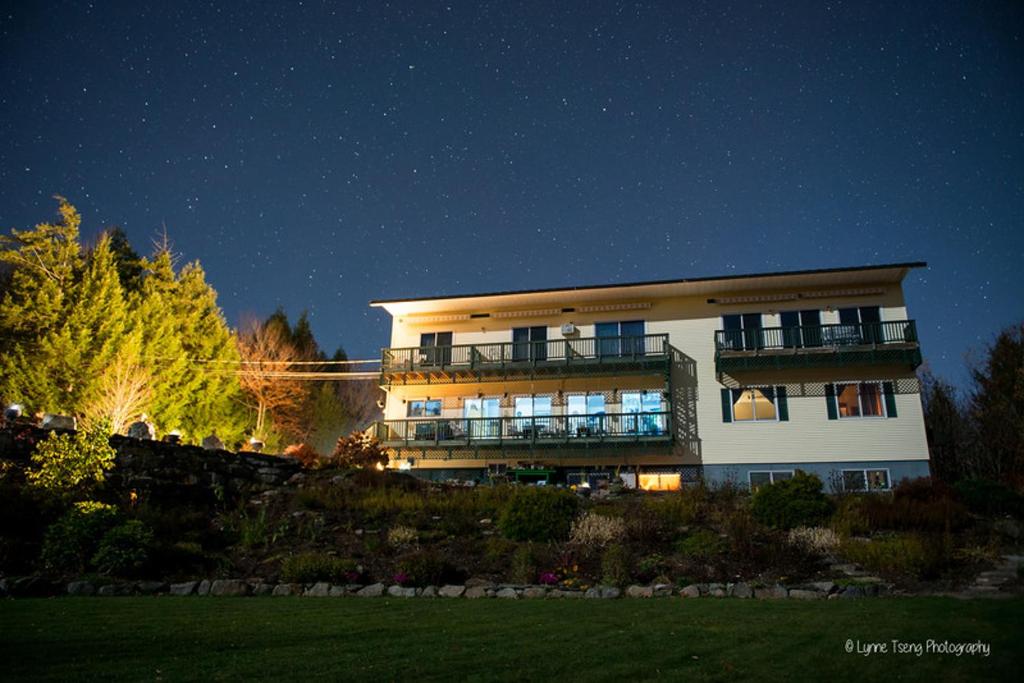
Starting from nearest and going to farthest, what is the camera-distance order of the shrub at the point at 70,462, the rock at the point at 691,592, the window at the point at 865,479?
the rock at the point at 691,592 < the shrub at the point at 70,462 < the window at the point at 865,479

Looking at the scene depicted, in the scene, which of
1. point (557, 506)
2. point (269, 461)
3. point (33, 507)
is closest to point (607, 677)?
point (557, 506)

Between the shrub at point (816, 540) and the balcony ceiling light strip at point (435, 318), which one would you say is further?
the balcony ceiling light strip at point (435, 318)

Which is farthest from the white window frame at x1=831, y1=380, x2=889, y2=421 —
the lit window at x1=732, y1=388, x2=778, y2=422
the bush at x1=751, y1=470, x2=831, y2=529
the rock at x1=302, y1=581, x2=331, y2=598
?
the rock at x1=302, y1=581, x2=331, y2=598

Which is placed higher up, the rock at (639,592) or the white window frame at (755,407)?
the white window frame at (755,407)

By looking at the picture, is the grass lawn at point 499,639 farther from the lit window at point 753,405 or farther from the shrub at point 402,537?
the lit window at point 753,405

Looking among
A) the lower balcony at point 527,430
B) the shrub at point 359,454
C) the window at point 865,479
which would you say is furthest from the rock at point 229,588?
the window at point 865,479

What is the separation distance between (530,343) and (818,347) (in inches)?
459

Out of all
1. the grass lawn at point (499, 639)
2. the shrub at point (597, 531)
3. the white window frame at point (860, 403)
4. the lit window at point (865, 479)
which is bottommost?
the grass lawn at point (499, 639)

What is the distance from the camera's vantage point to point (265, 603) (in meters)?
9.34

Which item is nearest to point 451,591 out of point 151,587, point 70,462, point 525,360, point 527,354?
point 151,587

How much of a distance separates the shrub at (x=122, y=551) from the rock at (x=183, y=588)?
1287mm

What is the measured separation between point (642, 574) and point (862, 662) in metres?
6.07

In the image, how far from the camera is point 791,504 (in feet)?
46.9

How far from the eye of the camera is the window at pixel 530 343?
28.1 meters
